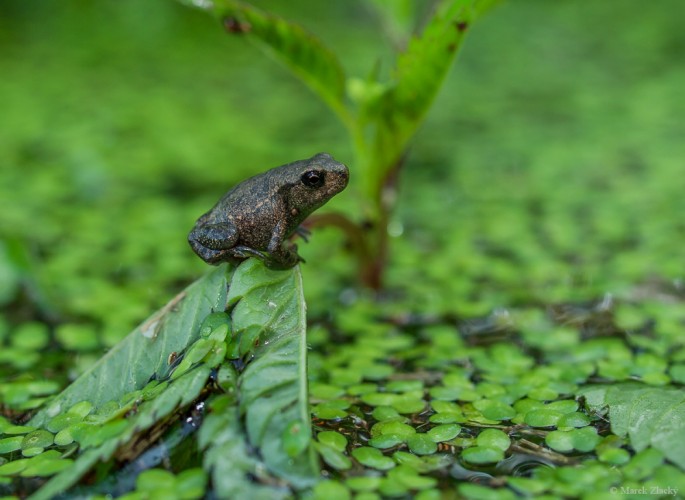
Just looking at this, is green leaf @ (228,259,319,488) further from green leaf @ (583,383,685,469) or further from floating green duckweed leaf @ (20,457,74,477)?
green leaf @ (583,383,685,469)

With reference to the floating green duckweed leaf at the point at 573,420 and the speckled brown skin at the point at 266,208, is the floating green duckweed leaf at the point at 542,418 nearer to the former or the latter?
the floating green duckweed leaf at the point at 573,420

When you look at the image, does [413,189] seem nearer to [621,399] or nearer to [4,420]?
[621,399]

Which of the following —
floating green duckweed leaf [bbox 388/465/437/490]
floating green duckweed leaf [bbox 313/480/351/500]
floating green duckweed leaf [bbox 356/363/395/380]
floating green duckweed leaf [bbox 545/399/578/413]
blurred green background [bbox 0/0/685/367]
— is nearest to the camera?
floating green duckweed leaf [bbox 313/480/351/500]

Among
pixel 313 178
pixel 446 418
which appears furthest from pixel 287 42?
pixel 446 418

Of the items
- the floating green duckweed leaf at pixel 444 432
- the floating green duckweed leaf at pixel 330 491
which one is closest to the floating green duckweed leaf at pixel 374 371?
the floating green duckweed leaf at pixel 444 432

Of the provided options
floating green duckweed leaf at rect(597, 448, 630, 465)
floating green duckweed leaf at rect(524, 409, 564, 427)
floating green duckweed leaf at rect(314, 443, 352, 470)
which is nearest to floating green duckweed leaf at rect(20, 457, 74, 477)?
floating green duckweed leaf at rect(314, 443, 352, 470)

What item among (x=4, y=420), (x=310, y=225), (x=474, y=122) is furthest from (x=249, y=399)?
(x=474, y=122)

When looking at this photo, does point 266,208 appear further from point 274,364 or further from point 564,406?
point 564,406

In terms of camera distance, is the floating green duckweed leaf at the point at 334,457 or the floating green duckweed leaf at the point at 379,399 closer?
the floating green duckweed leaf at the point at 334,457
